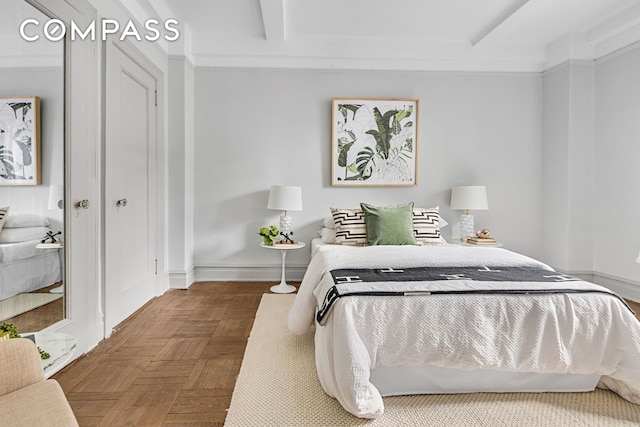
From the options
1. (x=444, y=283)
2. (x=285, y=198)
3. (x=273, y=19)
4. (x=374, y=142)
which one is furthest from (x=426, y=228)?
(x=273, y=19)

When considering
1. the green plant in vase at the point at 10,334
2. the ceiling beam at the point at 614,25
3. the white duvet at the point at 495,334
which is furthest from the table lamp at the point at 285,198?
the ceiling beam at the point at 614,25

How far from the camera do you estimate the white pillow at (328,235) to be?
3742 mm

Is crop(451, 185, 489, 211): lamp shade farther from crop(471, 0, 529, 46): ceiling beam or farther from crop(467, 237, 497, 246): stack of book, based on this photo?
crop(471, 0, 529, 46): ceiling beam

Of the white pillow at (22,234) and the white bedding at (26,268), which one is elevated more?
the white pillow at (22,234)

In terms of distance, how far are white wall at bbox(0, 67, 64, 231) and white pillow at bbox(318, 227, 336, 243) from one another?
7.53 feet

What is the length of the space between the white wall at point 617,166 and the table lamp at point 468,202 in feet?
3.84

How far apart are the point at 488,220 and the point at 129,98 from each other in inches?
154

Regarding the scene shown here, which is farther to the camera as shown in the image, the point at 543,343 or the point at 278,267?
the point at 278,267

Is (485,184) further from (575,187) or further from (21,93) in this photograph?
(21,93)

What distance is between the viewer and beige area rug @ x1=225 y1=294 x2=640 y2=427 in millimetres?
1633

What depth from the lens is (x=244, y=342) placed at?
8.23ft

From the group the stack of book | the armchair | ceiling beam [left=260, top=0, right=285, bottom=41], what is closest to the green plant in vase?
the armchair

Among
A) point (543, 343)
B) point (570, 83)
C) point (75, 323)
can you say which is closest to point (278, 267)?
point (75, 323)

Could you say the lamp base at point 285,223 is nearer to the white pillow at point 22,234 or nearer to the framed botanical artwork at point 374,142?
the framed botanical artwork at point 374,142
